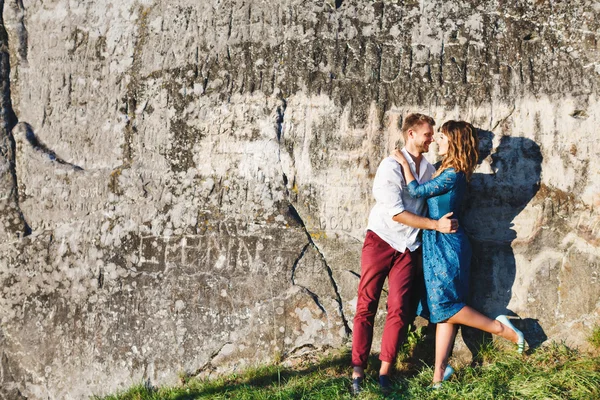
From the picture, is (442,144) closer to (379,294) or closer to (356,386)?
(379,294)

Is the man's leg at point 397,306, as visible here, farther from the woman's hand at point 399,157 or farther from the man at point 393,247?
the woman's hand at point 399,157

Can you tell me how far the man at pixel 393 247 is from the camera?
3.78m

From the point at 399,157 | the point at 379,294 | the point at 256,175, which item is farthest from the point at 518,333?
the point at 256,175

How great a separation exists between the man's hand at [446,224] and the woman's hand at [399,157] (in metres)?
0.38

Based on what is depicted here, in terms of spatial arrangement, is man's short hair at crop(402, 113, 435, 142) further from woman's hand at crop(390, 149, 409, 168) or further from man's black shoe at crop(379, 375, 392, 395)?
man's black shoe at crop(379, 375, 392, 395)

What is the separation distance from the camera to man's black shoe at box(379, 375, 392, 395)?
3.69 m

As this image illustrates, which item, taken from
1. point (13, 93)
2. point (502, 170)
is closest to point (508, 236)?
point (502, 170)

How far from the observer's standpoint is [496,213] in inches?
161

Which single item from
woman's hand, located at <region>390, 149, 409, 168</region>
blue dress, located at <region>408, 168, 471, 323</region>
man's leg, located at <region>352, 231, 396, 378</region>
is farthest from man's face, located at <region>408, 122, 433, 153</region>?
man's leg, located at <region>352, 231, 396, 378</region>

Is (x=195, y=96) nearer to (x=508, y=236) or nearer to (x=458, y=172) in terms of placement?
(x=458, y=172)

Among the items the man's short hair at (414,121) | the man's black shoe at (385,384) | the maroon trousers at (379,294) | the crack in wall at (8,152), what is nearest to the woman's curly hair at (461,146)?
the man's short hair at (414,121)

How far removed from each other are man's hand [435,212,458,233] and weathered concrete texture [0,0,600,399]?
0.38 metres

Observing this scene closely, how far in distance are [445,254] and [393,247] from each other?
31 centimetres

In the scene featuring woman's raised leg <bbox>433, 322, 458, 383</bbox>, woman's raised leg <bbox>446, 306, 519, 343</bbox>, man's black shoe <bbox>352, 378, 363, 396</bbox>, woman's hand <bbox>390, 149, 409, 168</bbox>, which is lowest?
man's black shoe <bbox>352, 378, 363, 396</bbox>
